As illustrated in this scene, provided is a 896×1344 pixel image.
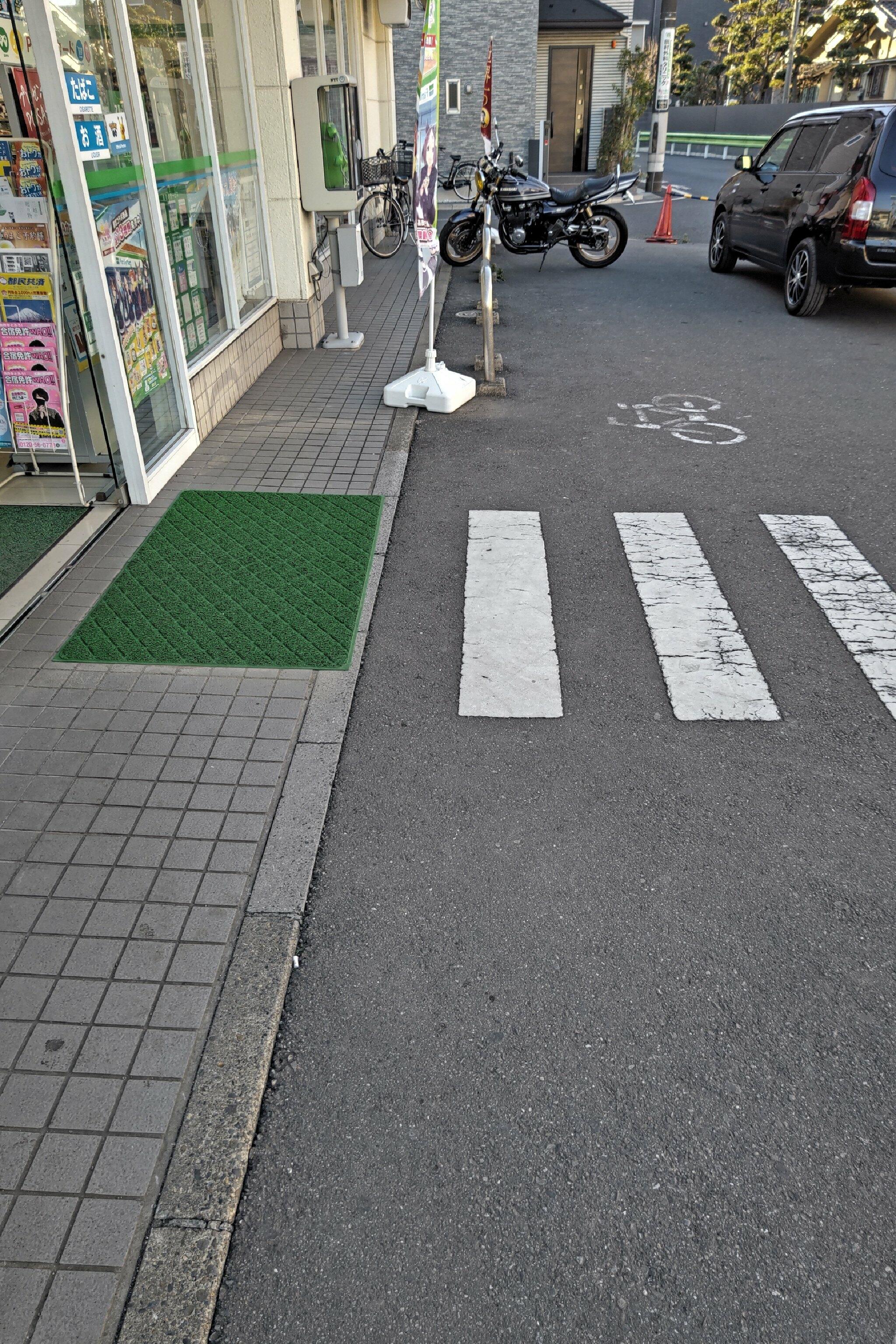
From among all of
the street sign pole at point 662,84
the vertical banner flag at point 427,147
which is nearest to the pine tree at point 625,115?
the street sign pole at point 662,84

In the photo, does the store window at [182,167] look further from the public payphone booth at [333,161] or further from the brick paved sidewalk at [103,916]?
the brick paved sidewalk at [103,916]

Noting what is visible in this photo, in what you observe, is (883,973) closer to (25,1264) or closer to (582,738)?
(582,738)

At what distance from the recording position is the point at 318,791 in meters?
3.78

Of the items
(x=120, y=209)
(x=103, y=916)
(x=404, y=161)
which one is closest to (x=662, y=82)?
(x=404, y=161)

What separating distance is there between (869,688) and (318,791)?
2.58 m

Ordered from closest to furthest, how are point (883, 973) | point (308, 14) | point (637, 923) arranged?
point (883, 973)
point (637, 923)
point (308, 14)

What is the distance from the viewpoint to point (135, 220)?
242 inches

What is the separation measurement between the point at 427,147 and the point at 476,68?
19065 millimetres

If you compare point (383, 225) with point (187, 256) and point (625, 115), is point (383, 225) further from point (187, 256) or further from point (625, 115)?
point (625, 115)

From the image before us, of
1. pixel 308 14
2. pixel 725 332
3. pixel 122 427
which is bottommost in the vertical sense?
pixel 725 332

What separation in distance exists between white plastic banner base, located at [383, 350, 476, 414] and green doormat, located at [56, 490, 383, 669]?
6.83 feet

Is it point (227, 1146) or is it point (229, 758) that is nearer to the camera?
point (227, 1146)

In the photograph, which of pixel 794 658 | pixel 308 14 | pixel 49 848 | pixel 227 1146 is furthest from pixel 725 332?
pixel 227 1146

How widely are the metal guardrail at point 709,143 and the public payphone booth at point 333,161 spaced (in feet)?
106
